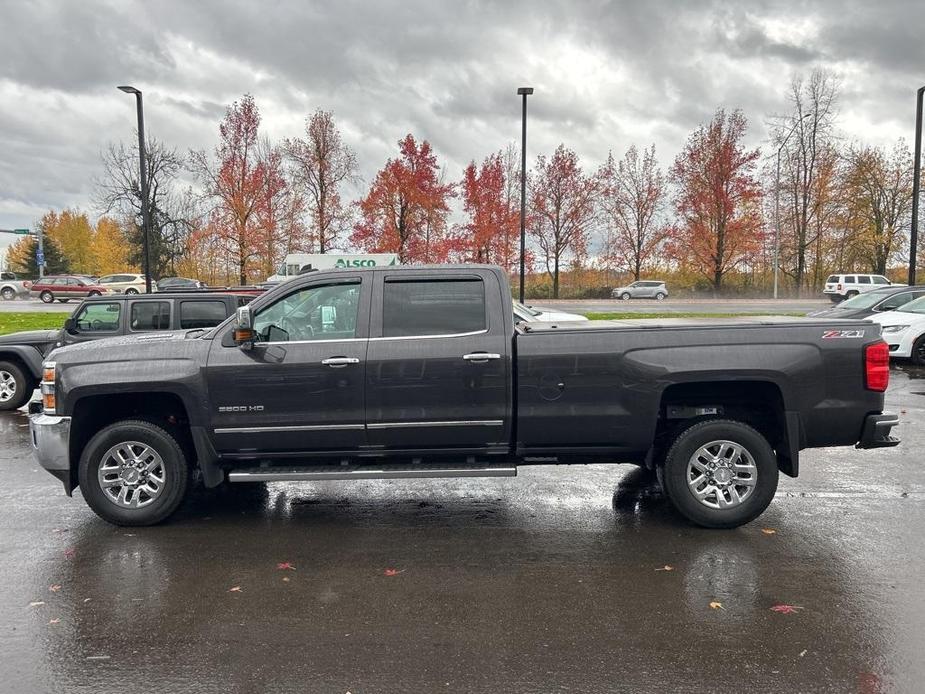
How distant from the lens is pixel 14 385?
Result: 33.5ft

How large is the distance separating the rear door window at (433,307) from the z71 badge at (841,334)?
2517 millimetres

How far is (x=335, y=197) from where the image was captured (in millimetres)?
45531

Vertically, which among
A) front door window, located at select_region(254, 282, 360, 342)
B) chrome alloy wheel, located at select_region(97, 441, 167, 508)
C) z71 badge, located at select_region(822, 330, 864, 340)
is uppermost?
front door window, located at select_region(254, 282, 360, 342)

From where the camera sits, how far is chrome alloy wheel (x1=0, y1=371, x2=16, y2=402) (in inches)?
400

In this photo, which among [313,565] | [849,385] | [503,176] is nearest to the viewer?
[313,565]

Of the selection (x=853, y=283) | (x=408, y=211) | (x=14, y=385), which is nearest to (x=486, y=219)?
(x=408, y=211)

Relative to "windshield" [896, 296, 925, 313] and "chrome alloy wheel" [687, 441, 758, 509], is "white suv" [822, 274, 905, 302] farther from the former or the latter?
"chrome alloy wheel" [687, 441, 758, 509]

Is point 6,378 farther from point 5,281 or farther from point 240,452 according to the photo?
point 5,281

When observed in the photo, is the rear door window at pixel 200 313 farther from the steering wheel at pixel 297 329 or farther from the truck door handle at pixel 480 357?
the truck door handle at pixel 480 357

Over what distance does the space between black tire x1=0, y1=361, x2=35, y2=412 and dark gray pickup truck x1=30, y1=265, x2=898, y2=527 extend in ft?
18.9

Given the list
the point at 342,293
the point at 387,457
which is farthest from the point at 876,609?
the point at 342,293

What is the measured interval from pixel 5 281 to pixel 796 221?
55.1 meters

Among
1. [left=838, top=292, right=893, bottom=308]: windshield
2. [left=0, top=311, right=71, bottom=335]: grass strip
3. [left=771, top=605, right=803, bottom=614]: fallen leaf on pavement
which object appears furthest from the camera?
[left=0, top=311, right=71, bottom=335]: grass strip

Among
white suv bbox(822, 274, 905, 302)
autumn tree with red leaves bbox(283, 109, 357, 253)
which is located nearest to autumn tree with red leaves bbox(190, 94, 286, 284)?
autumn tree with red leaves bbox(283, 109, 357, 253)
